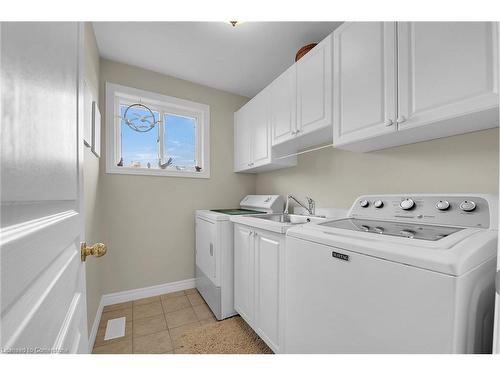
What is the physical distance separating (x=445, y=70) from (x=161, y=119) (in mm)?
2607

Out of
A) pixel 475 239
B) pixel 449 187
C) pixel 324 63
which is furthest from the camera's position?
pixel 324 63

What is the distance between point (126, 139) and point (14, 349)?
2.58m

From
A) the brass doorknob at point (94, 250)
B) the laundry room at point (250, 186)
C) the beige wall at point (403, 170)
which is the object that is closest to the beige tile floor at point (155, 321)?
the laundry room at point (250, 186)

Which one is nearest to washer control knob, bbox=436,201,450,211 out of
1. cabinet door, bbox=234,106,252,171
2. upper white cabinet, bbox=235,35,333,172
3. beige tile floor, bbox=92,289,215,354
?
upper white cabinet, bbox=235,35,333,172

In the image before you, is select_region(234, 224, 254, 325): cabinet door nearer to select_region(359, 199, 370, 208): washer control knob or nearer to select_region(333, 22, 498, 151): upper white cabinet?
select_region(359, 199, 370, 208): washer control knob

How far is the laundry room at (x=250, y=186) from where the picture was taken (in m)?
0.42

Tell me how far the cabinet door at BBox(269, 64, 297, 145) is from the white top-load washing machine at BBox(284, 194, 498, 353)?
1.02 m

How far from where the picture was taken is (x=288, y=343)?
3.81 feet

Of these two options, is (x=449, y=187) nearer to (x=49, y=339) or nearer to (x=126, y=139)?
(x=49, y=339)

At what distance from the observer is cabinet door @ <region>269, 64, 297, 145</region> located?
1.83 meters

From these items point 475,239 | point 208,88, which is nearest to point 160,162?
point 208,88

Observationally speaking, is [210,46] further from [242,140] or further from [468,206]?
[468,206]

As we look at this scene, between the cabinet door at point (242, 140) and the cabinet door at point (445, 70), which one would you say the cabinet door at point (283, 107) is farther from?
the cabinet door at point (445, 70)

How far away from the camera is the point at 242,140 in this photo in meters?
2.72
